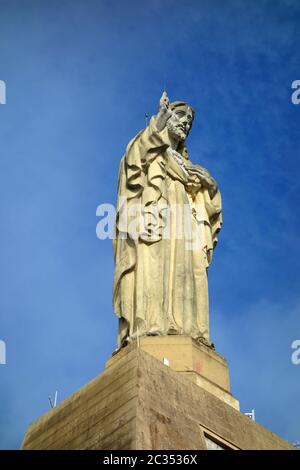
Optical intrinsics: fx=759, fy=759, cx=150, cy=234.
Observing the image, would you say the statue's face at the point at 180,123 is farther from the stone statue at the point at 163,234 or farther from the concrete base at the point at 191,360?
the concrete base at the point at 191,360

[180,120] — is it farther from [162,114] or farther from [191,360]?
[191,360]

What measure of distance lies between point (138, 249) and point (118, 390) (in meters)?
3.35

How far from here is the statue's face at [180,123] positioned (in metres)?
13.3

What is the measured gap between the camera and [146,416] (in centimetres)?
766

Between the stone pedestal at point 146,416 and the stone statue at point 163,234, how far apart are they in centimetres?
96

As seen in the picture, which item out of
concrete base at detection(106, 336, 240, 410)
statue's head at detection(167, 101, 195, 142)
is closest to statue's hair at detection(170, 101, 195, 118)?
statue's head at detection(167, 101, 195, 142)

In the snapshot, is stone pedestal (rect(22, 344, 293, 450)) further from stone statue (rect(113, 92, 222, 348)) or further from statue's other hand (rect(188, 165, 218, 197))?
statue's other hand (rect(188, 165, 218, 197))

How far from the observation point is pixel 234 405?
9.84 m

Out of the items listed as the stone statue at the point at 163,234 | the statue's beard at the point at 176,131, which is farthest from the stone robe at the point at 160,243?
the statue's beard at the point at 176,131

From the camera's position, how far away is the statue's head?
13.3 m

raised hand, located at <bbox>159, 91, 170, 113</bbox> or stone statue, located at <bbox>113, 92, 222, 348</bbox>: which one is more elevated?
raised hand, located at <bbox>159, 91, 170, 113</bbox>

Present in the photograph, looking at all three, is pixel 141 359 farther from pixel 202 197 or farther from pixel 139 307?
pixel 202 197
